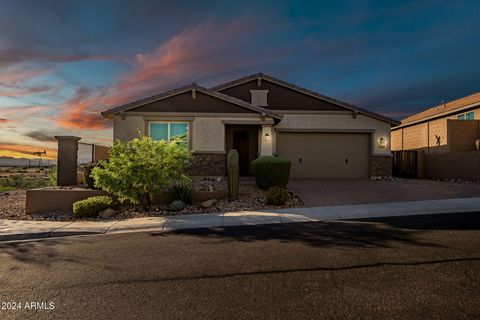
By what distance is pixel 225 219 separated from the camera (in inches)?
357

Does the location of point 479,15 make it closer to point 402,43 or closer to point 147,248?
point 402,43

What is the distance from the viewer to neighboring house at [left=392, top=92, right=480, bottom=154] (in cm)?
2130

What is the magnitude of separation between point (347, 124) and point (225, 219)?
1259cm

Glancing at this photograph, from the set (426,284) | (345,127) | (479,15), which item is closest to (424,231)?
(426,284)

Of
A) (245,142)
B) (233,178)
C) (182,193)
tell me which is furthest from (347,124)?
(182,193)

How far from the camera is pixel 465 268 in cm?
460

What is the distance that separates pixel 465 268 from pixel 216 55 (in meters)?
14.7

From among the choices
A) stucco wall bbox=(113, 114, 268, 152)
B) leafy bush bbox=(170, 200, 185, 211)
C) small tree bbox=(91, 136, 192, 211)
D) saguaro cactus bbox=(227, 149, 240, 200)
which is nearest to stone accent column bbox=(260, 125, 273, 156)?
stucco wall bbox=(113, 114, 268, 152)

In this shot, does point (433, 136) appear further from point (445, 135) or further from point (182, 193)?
point (182, 193)

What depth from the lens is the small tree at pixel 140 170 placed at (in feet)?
33.3

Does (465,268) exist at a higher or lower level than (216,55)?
lower

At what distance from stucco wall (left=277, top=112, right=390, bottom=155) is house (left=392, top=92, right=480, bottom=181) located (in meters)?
3.57

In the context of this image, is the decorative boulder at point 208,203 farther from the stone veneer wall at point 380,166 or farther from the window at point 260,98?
the stone veneer wall at point 380,166

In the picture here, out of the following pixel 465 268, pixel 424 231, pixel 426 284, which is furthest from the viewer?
pixel 424 231
